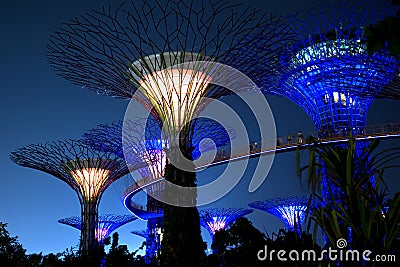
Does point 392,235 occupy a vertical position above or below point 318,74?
below

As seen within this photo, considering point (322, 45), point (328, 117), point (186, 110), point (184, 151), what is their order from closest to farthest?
point (184, 151) → point (186, 110) → point (322, 45) → point (328, 117)

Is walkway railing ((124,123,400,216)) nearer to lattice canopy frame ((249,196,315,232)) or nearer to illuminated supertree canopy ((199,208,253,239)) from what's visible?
lattice canopy frame ((249,196,315,232))

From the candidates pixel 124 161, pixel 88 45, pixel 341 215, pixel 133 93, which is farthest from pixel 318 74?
pixel 341 215

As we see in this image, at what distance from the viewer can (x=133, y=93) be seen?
13492 millimetres

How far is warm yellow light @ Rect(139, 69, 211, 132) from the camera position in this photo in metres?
11.8

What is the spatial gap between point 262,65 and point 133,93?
12.1 feet

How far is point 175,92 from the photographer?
12.1 meters

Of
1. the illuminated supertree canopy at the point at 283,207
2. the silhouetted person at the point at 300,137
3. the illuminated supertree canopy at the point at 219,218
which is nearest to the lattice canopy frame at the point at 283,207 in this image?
the illuminated supertree canopy at the point at 283,207

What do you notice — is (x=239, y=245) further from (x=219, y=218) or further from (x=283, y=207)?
(x=219, y=218)

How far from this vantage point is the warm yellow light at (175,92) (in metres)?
11.8

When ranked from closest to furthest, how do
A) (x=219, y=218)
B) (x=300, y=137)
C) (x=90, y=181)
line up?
(x=90, y=181)
(x=300, y=137)
(x=219, y=218)

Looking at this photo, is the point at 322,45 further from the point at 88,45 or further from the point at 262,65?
the point at 88,45

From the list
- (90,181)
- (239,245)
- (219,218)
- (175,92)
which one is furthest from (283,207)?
(239,245)

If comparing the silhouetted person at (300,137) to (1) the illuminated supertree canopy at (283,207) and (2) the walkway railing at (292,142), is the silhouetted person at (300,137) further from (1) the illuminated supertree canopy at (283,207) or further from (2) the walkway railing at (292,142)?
(1) the illuminated supertree canopy at (283,207)
